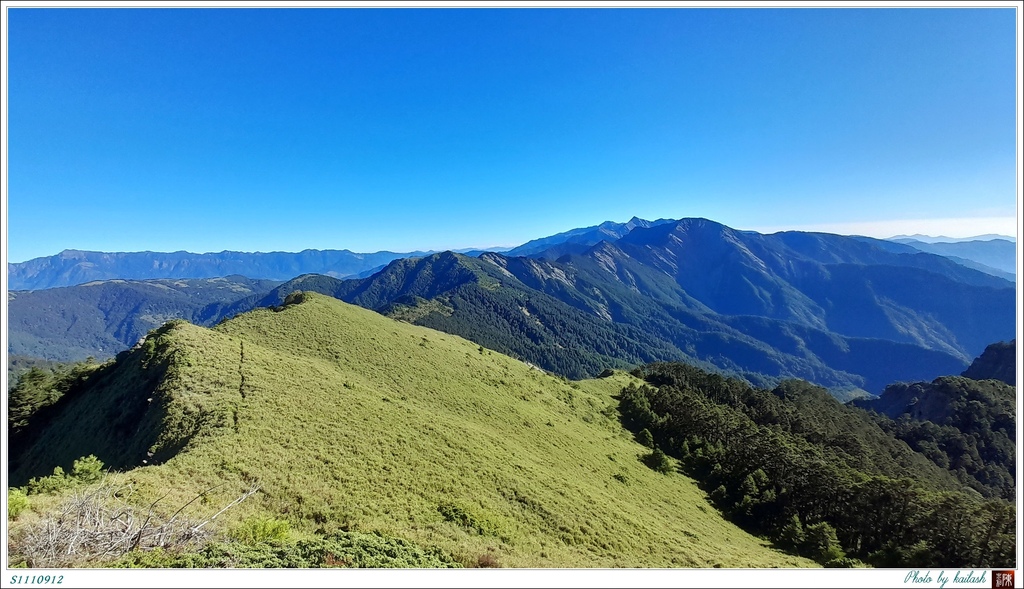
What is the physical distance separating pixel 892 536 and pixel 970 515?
7.50m

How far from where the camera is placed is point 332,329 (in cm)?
5750

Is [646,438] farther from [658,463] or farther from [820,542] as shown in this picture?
[820,542]

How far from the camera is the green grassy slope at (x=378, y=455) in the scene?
21.0 metres

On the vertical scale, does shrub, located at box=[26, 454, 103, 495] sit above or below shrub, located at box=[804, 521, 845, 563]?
above

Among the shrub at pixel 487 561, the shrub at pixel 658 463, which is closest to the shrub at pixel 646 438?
the shrub at pixel 658 463

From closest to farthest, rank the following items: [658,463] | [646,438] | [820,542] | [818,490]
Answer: [820,542] < [818,490] < [658,463] < [646,438]

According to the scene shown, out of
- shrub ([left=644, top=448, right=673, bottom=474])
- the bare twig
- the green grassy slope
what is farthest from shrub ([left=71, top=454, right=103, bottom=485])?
shrub ([left=644, top=448, right=673, bottom=474])

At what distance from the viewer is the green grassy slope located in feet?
69.0

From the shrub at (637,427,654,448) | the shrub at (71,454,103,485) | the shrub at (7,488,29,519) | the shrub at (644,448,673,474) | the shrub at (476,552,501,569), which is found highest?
the shrub at (7,488,29,519)

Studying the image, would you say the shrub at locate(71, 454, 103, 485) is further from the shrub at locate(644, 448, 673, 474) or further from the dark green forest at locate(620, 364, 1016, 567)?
the shrub at locate(644, 448, 673, 474)

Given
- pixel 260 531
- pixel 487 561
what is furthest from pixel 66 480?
pixel 487 561

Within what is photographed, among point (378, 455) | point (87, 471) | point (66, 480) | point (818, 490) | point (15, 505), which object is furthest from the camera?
point (818, 490)

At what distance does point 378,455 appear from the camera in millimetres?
28266

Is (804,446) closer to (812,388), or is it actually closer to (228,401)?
(228,401)
